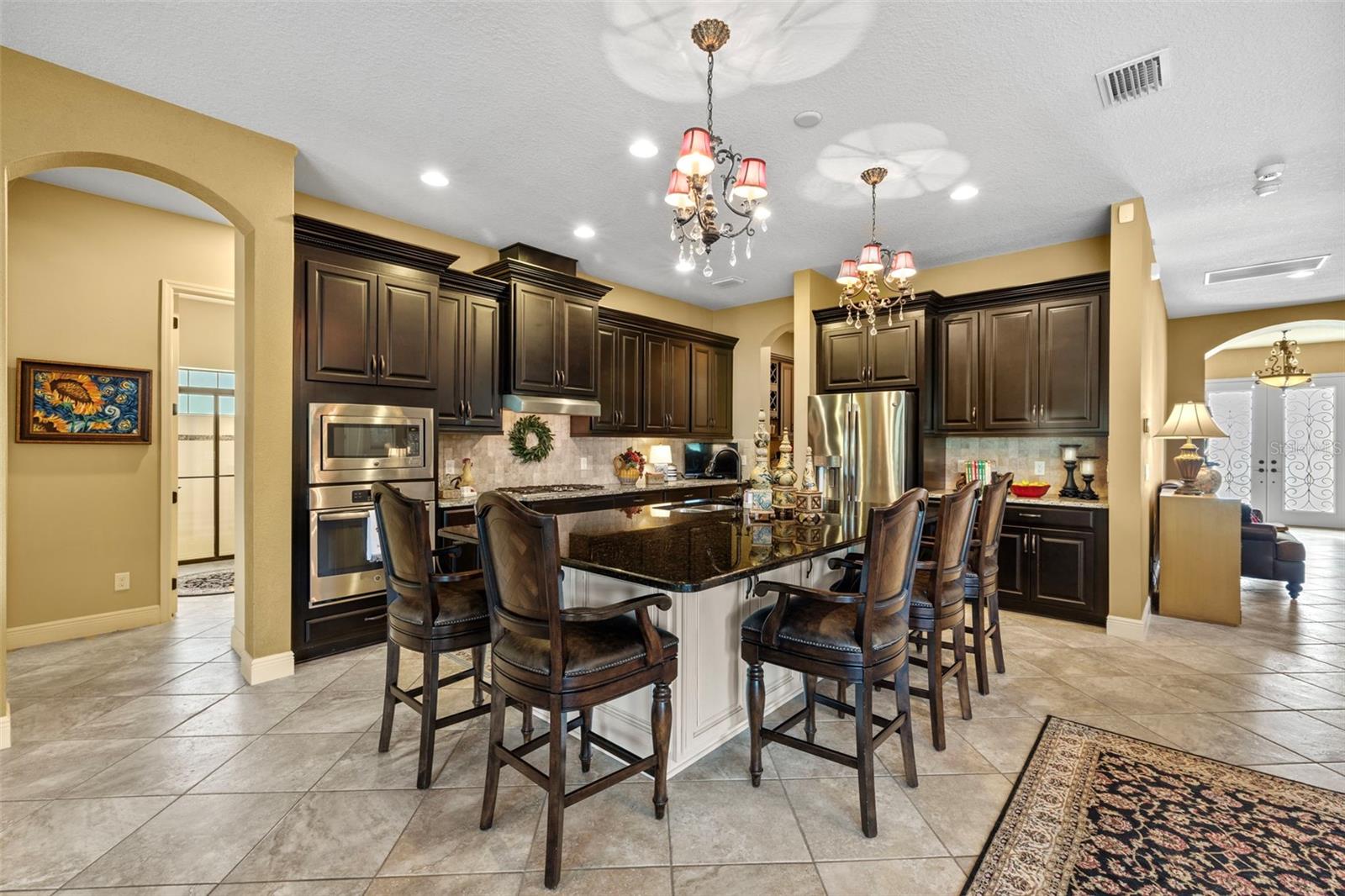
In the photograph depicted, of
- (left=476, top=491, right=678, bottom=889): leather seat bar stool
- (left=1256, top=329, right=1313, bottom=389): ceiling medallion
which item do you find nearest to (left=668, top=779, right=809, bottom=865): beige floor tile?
(left=476, top=491, right=678, bottom=889): leather seat bar stool

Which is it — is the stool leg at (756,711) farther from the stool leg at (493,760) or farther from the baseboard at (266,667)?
the baseboard at (266,667)

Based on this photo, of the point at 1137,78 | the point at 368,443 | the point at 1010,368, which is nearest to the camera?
the point at 1137,78

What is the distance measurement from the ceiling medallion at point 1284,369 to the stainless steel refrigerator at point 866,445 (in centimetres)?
590

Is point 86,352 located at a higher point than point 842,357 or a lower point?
lower

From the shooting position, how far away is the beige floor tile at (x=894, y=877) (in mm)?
1670

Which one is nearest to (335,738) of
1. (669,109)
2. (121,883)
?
(121,883)

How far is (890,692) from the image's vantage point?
3041 mm

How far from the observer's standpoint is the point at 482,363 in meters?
4.63

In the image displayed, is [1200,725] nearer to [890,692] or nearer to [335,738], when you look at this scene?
[890,692]

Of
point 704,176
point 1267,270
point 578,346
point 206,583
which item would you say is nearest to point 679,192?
point 704,176

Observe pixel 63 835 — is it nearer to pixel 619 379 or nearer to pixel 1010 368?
pixel 619 379

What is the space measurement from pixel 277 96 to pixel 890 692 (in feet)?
14.0

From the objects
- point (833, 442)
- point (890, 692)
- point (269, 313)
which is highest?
point (269, 313)

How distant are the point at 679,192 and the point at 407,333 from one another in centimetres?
230
